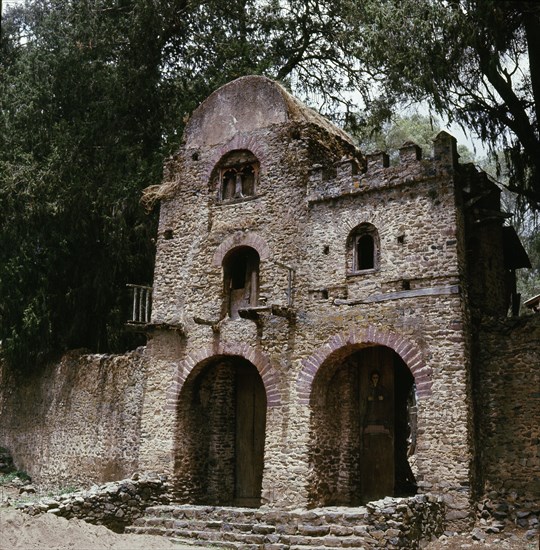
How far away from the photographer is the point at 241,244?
52.4ft

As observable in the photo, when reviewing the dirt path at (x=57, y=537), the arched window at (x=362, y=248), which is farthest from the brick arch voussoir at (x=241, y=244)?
the dirt path at (x=57, y=537)

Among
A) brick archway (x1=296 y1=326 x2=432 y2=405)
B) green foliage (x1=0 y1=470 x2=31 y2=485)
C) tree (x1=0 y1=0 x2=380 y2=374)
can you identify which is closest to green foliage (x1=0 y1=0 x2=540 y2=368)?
tree (x1=0 y1=0 x2=380 y2=374)

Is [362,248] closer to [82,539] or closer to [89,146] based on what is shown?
[82,539]

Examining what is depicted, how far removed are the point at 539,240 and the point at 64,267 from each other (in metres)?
12.6

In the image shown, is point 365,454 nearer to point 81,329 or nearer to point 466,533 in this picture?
point 466,533

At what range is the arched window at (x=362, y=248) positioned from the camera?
47.6 ft

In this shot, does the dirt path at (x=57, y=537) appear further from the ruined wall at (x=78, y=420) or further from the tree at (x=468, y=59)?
the tree at (x=468, y=59)

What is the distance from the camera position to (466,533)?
466 inches

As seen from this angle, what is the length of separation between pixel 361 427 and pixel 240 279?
4.40m

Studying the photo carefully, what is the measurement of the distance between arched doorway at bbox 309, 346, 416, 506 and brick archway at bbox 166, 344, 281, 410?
0.93m

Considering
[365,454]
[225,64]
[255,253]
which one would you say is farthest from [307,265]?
[225,64]

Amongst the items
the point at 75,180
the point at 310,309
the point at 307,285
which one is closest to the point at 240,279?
the point at 307,285

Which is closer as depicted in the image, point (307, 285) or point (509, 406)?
point (509, 406)

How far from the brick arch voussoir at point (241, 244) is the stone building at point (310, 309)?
36 millimetres
